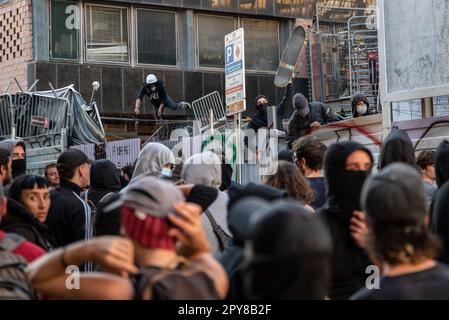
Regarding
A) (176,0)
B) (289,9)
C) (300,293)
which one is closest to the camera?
(300,293)

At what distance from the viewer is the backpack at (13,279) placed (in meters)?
4.19

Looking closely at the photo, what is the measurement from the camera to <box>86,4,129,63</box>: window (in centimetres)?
2572

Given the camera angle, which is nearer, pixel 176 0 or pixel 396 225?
pixel 396 225

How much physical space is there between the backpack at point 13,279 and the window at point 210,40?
2309 cm

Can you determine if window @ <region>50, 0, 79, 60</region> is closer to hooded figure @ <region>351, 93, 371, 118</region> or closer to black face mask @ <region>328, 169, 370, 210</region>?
hooded figure @ <region>351, 93, 371, 118</region>

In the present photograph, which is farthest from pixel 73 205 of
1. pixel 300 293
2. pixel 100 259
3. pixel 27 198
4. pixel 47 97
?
pixel 47 97

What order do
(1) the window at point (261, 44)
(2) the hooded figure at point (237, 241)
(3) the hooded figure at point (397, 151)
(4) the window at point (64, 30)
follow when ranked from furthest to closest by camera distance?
(1) the window at point (261, 44) → (4) the window at point (64, 30) → (3) the hooded figure at point (397, 151) → (2) the hooded figure at point (237, 241)

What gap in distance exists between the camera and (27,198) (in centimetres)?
651

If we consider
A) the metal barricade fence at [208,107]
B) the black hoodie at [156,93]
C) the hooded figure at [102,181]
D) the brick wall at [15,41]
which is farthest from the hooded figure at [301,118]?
the brick wall at [15,41]

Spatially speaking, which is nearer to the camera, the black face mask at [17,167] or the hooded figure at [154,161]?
the hooded figure at [154,161]

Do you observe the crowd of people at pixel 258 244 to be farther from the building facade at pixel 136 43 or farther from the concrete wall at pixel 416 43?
the building facade at pixel 136 43

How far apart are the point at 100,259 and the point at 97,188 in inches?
215

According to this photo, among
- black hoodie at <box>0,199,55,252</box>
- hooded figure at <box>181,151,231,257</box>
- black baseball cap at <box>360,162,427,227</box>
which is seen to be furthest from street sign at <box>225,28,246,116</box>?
black baseball cap at <box>360,162,427,227</box>

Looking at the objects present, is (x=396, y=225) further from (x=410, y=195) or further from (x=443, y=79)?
(x=443, y=79)
